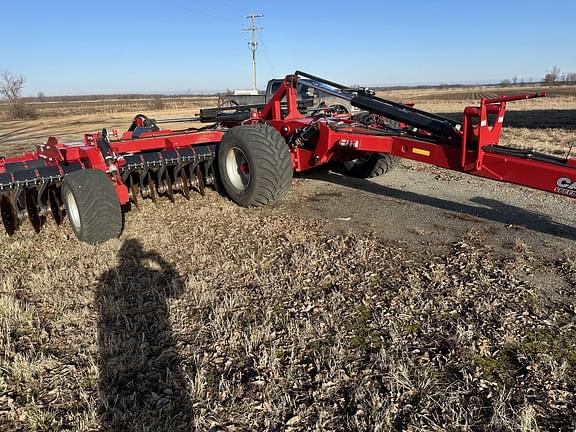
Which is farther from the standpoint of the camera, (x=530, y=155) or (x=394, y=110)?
(x=394, y=110)

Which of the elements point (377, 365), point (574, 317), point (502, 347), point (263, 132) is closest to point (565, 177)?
point (574, 317)

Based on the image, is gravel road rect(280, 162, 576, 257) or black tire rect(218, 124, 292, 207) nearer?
gravel road rect(280, 162, 576, 257)

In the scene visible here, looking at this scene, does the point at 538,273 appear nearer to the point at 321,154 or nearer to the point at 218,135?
the point at 321,154

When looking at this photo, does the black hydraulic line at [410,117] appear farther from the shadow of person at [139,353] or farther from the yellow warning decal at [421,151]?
the shadow of person at [139,353]

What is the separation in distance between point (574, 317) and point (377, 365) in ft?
5.35

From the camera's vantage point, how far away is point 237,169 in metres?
6.40

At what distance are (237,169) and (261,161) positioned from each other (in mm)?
776

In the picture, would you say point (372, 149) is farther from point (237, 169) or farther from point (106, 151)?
point (106, 151)

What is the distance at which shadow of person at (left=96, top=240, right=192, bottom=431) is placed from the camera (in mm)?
2506

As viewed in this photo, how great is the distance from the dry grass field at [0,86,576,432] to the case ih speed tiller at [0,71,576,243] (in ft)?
1.77

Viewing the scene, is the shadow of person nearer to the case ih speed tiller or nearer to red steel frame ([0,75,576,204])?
the case ih speed tiller

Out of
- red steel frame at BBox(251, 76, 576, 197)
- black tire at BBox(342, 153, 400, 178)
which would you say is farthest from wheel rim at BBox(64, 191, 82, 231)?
black tire at BBox(342, 153, 400, 178)

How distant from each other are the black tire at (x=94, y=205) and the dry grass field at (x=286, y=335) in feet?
0.81

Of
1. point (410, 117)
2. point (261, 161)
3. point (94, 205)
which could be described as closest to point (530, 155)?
point (410, 117)
